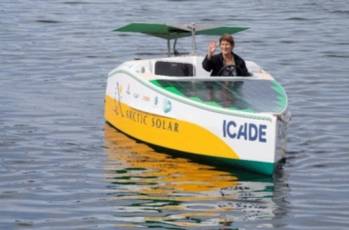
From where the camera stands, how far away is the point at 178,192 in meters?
19.0

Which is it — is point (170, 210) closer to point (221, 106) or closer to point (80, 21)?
point (221, 106)

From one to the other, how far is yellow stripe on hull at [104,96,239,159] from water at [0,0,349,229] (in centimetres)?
28

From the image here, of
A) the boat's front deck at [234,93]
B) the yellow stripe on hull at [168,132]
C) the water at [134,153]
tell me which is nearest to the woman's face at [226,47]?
the boat's front deck at [234,93]

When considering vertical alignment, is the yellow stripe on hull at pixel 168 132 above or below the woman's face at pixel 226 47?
below

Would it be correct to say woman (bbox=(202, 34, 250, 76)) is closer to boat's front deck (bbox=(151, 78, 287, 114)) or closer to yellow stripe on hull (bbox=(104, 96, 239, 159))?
boat's front deck (bbox=(151, 78, 287, 114))

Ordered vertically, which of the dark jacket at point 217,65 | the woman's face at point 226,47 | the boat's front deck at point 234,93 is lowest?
the boat's front deck at point 234,93

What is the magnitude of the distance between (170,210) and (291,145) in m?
5.53

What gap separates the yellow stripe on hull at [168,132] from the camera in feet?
66.6

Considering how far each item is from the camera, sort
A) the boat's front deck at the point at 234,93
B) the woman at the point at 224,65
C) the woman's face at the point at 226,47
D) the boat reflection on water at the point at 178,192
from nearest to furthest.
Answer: the boat reflection on water at the point at 178,192 → the boat's front deck at the point at 234,93 → the woman's face at the point at 226,47 → the woman at the point at 224,65

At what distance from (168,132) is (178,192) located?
8.13ft

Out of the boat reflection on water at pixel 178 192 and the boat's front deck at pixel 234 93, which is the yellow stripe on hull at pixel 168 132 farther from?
the boat's front deck at pixel 234 93

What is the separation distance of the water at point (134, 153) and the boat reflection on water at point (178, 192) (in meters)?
0.02

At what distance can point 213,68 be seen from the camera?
22484 millimetres

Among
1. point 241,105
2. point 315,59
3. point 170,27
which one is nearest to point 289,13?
point 315,59
